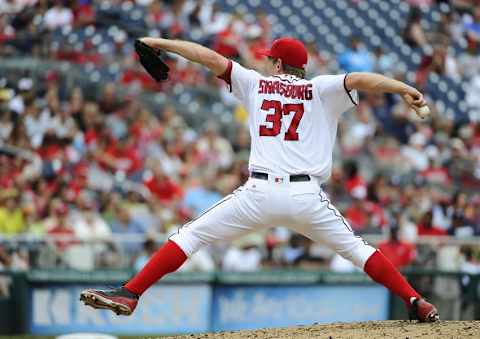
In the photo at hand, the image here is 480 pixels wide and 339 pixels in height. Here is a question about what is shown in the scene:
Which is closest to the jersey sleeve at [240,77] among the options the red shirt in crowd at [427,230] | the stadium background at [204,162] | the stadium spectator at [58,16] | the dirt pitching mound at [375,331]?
the dirt pitching mound at [375,331]

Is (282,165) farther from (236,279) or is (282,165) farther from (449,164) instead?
(449,164)

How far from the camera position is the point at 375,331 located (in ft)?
21.1

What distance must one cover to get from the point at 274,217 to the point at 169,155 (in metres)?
7.36

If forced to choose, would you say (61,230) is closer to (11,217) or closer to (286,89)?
(11,217)

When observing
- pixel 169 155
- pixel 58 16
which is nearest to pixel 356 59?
pixel 169 155

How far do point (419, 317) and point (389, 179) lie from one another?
7.40 meters

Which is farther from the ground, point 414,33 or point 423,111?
point 414,33

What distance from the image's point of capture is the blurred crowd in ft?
38.7

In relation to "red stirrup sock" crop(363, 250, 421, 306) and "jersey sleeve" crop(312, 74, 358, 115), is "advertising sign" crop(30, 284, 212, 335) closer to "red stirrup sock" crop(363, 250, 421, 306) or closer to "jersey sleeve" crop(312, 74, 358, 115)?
"red stirrup sock" crop(363, 250, 421, 306)

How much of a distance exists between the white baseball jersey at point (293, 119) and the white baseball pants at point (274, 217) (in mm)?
103

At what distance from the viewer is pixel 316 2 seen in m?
17.5

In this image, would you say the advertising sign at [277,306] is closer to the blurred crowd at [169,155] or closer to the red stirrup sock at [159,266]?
the blurred crowd at [169,155]

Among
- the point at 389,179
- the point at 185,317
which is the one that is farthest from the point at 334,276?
the point at 389,179

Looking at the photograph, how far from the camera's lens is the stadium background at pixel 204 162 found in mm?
11438
